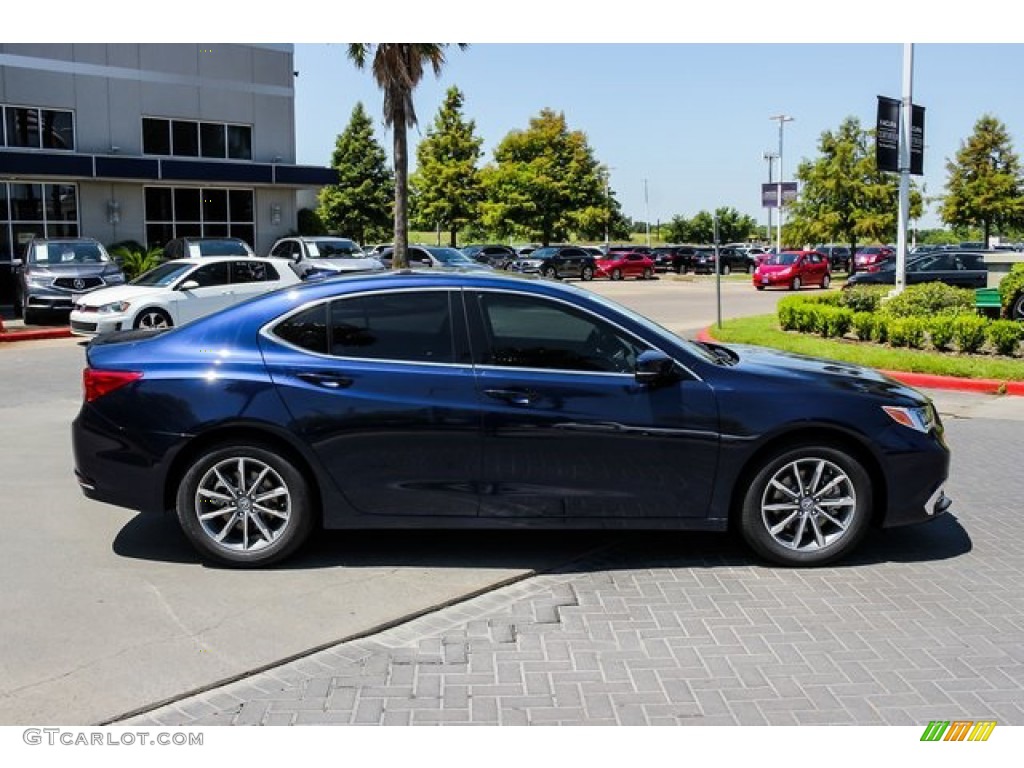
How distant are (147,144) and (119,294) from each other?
15.5 meters

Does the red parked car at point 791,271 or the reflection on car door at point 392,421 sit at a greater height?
the red parked car at point 791,271

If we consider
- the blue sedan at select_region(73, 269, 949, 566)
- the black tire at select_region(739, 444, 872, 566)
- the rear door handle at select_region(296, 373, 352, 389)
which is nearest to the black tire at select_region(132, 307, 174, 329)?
the blue sedan at select_region(73, 269, 949, 566)

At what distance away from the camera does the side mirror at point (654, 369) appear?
532cm

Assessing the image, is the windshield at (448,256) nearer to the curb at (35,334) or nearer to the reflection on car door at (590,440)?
the curb at (35,334)

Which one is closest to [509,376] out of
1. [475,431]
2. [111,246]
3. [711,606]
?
[475,431]

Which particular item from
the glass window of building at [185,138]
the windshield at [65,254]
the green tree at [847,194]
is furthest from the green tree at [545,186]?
the windshield at [65,254]

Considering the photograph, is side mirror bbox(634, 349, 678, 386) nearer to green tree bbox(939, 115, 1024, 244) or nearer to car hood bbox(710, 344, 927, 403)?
car hood bbox(710, 344, 927, 403)

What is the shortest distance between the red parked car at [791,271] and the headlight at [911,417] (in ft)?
110

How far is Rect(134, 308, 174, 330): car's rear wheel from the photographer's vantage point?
16.0m

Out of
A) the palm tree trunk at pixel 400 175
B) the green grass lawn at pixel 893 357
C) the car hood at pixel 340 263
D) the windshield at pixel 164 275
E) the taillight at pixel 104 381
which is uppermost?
the palm tree trunk at pixel 400 175

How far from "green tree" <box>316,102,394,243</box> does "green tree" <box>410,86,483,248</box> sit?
5.87 m

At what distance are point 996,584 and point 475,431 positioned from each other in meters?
2.85

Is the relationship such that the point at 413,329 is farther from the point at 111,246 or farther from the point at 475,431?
the point at 111,246

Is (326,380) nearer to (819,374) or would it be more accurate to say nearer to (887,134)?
(819,374)
